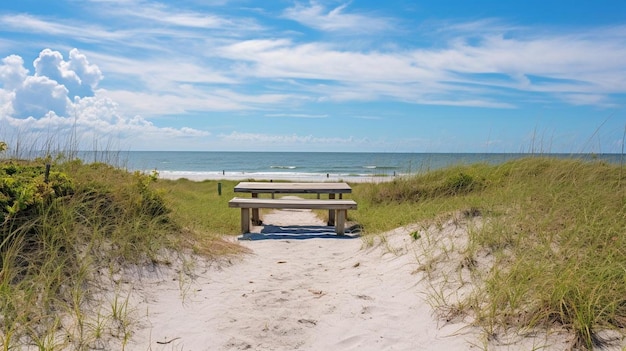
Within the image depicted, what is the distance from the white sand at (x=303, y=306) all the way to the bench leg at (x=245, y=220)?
2.10 metres

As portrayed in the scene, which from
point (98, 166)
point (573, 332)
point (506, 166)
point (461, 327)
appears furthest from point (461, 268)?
point (506, 166)

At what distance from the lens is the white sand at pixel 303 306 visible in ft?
11.7

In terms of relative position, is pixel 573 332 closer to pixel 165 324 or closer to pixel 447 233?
pixel 447 233

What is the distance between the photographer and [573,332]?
3.18m

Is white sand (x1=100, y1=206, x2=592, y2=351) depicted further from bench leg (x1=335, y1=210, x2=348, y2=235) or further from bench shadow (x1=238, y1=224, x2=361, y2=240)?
bench leg (x1=335, y1=210, x2=348, y2=235)

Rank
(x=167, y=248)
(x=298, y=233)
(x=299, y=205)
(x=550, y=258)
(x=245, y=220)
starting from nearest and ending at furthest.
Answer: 1. (x=550, y=258)
2. (x=167, y=248)
3. (x=299, y=205)
4. (x=245, y=220)
5. (x=298, y=233)

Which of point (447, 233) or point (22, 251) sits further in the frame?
point (447, 233)

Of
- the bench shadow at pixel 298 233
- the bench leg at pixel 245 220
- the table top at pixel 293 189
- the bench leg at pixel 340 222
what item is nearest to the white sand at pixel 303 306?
the bench shadow at pixel 298 233

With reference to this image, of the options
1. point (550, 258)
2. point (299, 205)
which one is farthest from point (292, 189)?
point (550, 258)

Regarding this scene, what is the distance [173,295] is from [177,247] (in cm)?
114

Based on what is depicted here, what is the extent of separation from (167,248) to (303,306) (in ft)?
6.83

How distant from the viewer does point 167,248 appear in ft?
18.6

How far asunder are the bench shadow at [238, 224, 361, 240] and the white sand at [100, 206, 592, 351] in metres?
1.75

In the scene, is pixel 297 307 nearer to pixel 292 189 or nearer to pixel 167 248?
pixel 167 248
